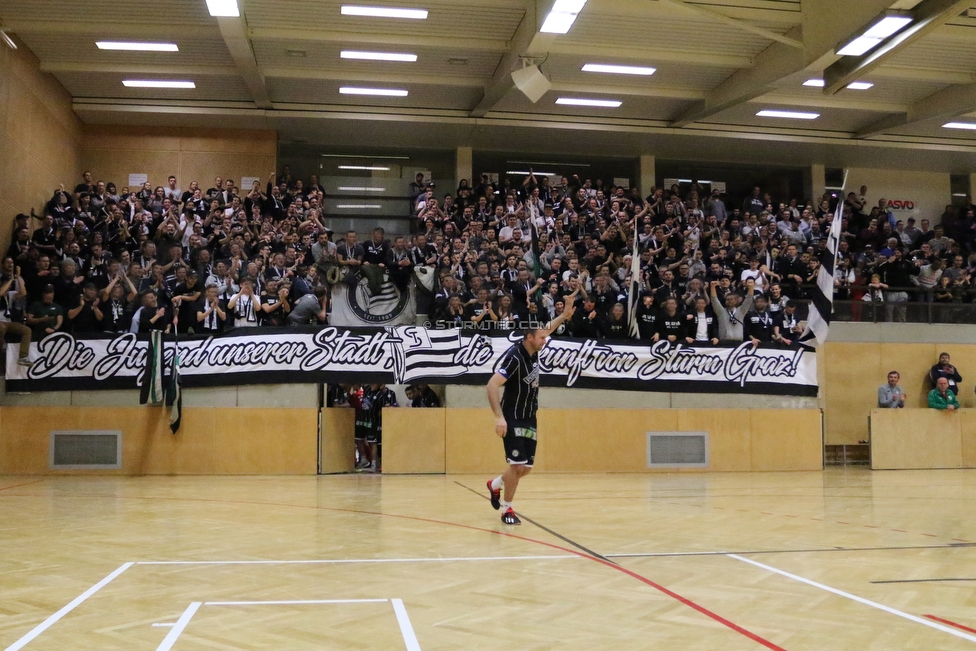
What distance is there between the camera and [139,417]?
16.6 metres

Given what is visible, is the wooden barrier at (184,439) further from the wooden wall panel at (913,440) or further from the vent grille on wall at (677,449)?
the wooden wall panel at (913,440)

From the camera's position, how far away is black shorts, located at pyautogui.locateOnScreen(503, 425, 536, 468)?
9508 millimetres

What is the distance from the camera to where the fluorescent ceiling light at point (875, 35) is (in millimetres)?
15621

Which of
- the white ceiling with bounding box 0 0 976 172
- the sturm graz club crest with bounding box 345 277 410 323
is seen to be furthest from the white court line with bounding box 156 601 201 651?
the white ceiling with bounding box 0 0 976 172

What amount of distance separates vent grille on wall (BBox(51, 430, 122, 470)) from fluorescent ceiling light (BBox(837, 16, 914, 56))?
53.6ft

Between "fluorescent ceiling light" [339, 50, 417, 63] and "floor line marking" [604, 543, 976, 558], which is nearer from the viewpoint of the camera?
"floor line marking" [604, 543, 976, 558]

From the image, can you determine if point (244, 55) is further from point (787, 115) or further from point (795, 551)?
point (795, 551)

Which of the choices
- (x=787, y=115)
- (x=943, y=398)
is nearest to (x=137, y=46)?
(x=787, y=115)

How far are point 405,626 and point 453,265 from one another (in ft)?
45.0

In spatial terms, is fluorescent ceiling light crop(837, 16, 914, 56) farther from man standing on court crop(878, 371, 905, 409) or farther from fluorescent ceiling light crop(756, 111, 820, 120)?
fluorescent ceiling light crop(756, 111, 820, 120)

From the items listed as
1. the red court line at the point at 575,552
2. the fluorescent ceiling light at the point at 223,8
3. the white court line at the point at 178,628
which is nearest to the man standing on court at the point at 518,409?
the red court line at the point at 575,552

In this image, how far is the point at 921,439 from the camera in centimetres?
1900

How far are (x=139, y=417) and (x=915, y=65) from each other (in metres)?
20.3

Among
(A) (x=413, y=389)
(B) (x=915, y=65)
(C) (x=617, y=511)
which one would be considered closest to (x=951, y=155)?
(B) (x=915, y=65)
